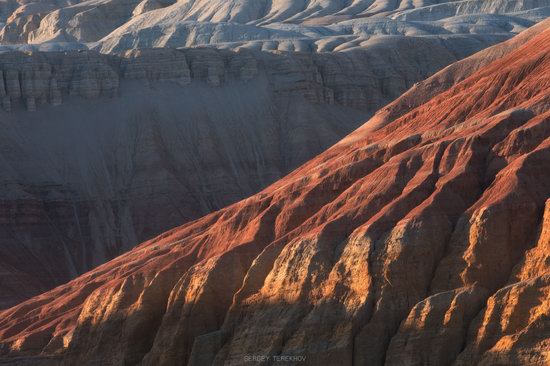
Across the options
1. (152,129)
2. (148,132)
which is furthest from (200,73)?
(148,132)

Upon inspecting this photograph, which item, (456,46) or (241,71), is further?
(456,46)

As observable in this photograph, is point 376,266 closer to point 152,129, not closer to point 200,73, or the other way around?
point 152,129

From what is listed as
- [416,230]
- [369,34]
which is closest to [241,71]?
[369,34]

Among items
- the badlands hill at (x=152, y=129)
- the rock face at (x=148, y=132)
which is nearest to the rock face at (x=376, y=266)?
the rock face at (x=148, y=132)

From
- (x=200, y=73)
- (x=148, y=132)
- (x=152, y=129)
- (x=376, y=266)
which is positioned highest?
A: (x=200, y=73)

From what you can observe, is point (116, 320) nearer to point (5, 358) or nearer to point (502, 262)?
point (5, 358)

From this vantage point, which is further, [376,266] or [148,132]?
[148,132]

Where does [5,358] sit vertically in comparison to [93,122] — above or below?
below
